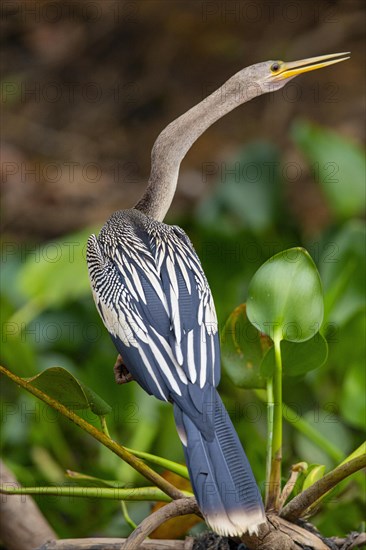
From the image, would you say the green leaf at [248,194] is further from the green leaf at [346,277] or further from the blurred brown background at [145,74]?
the blurred brown background at [145,74]

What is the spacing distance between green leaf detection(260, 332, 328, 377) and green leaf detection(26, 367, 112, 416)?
0.86 ft

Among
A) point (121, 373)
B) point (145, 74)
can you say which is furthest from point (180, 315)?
point (145, 74)

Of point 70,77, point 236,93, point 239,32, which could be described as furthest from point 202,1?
point 236,93

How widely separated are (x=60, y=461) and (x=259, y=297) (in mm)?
1015

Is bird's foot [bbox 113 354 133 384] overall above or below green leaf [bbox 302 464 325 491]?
above

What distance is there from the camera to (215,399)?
107 centimetres

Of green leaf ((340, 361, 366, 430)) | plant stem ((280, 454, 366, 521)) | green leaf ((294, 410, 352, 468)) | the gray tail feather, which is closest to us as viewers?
the gray tail feather

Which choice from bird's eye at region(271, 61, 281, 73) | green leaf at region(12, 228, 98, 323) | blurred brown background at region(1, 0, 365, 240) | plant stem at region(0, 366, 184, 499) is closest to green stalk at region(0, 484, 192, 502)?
plant stem at region(0, 366, 184, 499)

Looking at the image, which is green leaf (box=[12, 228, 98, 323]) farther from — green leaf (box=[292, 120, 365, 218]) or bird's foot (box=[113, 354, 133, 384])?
bird's foot (box=[113, 354, 133, 384])

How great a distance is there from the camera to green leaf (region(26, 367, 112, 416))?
3.55ft

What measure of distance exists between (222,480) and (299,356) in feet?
1.20

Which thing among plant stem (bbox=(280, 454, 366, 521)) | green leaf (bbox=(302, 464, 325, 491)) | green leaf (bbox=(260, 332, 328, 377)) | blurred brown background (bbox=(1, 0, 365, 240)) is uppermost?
blurred brown background (bbox=(1, 0, 365, 240))

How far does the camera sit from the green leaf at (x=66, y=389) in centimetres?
108

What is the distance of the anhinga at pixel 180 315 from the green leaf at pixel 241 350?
154 mm
